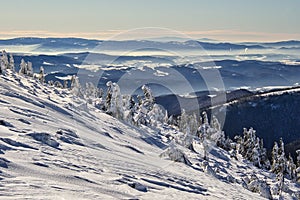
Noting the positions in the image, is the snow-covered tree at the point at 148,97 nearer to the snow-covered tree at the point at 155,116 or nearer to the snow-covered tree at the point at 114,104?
the snow-covered tree at the point at 155,116

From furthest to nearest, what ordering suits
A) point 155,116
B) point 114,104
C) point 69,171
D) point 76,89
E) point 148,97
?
point 76,89 → point 148,97 → point 155,116 → point 114,104 → point 69,171

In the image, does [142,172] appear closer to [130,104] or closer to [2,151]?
[2,151]

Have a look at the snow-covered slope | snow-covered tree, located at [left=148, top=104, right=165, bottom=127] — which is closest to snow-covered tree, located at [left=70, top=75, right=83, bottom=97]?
snow-covered tree, located at [left=148, top=104, right=165, bottom=127]

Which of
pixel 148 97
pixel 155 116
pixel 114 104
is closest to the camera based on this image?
pixel 114 104

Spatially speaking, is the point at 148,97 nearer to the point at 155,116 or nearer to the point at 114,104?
the point at 155,116

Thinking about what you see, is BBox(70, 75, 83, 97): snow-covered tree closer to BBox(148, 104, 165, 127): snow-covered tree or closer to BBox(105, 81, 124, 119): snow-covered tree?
BBox(148, 104, 165, 127): snow-covered tree

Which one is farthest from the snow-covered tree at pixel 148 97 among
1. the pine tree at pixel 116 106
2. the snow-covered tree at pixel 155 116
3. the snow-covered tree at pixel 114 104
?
the pine tree at pixel 116 106

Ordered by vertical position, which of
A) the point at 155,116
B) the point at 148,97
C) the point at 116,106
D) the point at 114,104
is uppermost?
the point at 114,104

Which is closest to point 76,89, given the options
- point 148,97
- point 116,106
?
point 148,97

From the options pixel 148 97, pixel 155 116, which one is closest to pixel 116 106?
pixel 155 116

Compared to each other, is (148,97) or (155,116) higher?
(148,97)

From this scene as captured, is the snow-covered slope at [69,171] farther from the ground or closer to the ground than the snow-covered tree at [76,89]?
farther from the ground

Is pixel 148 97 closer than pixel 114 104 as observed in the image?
No

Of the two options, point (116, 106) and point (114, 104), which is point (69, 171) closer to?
point (116, 106)
